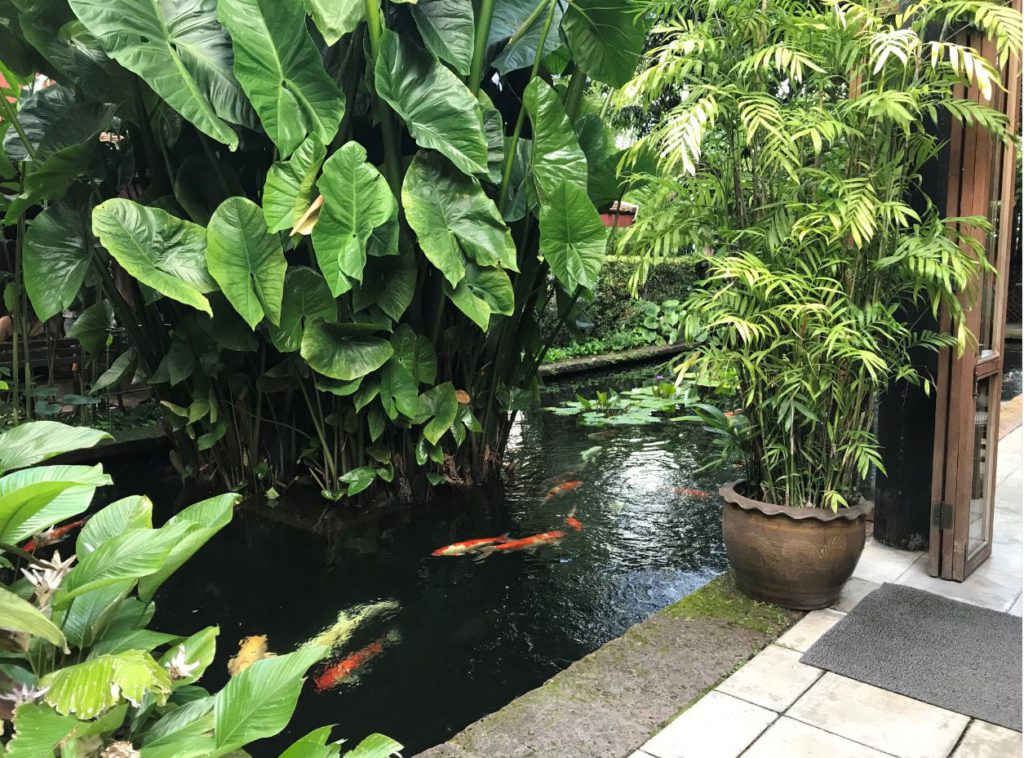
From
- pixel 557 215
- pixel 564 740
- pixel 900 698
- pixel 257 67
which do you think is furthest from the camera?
pixel 557 215

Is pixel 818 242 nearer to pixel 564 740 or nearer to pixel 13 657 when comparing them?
pixel 564 740

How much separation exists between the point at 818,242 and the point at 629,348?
23.2ft

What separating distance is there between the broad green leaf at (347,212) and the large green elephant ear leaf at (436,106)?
0.29 m

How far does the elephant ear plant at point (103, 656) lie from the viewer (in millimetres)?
1024

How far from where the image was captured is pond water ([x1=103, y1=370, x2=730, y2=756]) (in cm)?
244

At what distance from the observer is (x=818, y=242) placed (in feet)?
8.07

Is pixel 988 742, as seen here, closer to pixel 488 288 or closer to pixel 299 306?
pixel 488 288

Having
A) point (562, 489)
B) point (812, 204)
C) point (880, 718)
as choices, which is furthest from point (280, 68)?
point (880, 718)

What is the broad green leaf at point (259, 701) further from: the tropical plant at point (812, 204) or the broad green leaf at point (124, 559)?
the tropical plant at point (812, 204)

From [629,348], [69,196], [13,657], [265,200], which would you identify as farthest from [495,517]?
[629,348]

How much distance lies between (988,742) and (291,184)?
2.88 m

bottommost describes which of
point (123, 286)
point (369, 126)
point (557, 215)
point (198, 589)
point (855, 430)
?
point (198, 589)

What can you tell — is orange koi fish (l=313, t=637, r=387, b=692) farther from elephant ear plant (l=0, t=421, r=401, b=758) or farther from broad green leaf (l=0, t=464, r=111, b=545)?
broad green leaf (l=0, t=464, r=111, b=545)

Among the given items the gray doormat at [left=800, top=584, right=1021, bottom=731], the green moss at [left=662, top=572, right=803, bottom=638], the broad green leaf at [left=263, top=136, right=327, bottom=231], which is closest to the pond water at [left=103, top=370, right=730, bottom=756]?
the green moss at [left=662, top=572, right=803, bottom=638]
